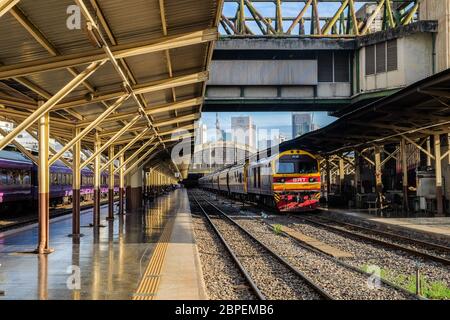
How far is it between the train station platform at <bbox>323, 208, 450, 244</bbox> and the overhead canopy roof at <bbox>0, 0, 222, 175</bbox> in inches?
280

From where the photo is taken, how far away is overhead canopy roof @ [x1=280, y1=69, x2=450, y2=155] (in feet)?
45.3

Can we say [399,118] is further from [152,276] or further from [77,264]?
[77,264]

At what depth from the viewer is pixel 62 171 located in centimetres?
2981

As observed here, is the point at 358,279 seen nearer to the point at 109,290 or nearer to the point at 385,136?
the point at 109,290

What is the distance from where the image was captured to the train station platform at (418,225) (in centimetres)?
1359

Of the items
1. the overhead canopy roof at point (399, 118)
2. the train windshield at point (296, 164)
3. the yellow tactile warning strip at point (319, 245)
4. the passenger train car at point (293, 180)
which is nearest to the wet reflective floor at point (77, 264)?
the yellow tactile warning strip at point (319, 245)

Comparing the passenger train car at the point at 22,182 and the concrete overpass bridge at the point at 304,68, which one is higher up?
the concrete overpass bridge at the point at 304,68

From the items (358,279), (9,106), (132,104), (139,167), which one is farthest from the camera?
(139,167)

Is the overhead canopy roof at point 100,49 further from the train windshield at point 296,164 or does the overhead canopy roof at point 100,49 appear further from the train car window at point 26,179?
the train car window at point 26,179

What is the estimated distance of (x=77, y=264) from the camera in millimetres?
9023

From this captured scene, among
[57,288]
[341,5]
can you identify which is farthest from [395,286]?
[341,5]

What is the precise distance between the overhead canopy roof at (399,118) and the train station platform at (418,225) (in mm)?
2960

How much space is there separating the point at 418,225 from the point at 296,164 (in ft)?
23.9
